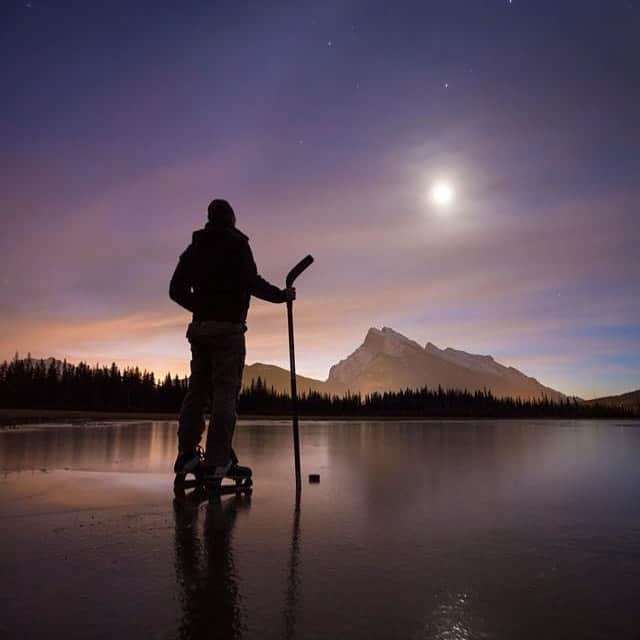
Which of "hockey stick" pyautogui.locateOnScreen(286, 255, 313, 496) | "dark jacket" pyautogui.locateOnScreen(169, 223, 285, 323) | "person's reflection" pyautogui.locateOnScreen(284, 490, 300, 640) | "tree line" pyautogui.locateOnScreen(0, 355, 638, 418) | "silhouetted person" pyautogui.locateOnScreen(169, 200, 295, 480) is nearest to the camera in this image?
"person's reflection" pyautogui.locateOnScreen(284, 490, 300, 640)

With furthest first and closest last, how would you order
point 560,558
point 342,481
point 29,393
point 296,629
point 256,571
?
point 29,393
point 342,481
point 560,558
point 256,571
point 296,629

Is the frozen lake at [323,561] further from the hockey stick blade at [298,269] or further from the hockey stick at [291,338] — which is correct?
the hockey stick blade at [298,269]

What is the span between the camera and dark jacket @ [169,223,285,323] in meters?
5.04

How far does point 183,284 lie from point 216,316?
0.58 meters

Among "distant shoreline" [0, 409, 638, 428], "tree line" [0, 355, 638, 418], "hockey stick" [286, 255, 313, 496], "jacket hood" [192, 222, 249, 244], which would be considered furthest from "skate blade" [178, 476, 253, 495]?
Answer: "tree line" [0, 355, 638, 418]

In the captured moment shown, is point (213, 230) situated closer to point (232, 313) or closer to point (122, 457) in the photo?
point (232, 313)

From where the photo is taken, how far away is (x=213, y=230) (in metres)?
5.11

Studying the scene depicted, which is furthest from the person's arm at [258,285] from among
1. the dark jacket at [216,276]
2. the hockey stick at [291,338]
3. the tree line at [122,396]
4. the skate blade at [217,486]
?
the tree line at [122,396]

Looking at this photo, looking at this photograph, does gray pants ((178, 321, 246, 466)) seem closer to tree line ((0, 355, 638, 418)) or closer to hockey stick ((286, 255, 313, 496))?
hockey stick ((286, 255, 313, 496))

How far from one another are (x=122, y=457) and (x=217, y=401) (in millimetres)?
4031

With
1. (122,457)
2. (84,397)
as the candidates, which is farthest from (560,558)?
(84,397)

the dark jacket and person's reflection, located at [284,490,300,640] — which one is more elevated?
the dark jacket

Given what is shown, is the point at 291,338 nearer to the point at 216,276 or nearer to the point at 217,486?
the point at 216,276

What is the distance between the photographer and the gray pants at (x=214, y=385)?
478cm
